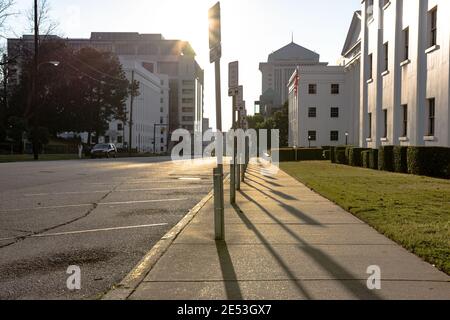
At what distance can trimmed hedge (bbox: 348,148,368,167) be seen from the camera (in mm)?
31422

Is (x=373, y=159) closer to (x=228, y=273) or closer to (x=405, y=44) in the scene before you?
(x=405, y=44)

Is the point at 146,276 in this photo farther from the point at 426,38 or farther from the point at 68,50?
the point at 68,50

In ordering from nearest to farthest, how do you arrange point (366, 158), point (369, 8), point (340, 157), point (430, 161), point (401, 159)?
point (430, 161)
point (401, 159)
point (366, 158)
point (340, 157)
point (369, 8)

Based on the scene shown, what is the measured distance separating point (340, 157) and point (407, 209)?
85.0ft

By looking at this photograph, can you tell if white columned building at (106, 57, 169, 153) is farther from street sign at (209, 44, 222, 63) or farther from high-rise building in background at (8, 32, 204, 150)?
street sign at (209, 44, 222, 63)

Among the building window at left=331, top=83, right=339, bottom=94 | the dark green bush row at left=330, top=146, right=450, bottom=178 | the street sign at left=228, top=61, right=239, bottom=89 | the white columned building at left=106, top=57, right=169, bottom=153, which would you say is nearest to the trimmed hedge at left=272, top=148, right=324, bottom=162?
the dark green bush row at left=330, top=146, right=450, bottom=178

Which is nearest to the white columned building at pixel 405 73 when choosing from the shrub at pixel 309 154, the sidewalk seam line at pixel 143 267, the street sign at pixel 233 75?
the street sign at pixel 233 75

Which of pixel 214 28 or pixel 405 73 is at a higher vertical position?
pixel 405 73

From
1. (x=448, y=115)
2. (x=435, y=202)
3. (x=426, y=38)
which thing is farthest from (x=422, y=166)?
(x=435, y=202)

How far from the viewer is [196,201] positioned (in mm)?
14156

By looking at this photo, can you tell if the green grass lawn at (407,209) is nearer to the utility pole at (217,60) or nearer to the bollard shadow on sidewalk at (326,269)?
the bollard shadow on sidewalk at (326,269)

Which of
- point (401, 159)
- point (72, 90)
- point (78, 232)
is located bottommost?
point (78, 232)

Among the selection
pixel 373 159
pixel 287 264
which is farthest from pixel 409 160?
pixel 287 264

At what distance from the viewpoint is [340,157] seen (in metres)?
36.7
